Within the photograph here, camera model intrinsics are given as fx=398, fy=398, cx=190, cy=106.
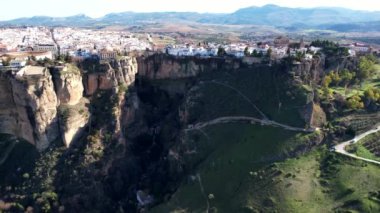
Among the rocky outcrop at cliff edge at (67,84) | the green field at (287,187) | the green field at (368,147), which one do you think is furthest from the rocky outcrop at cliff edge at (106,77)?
the green field at (368,147)

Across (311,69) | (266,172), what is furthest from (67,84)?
(311,69)

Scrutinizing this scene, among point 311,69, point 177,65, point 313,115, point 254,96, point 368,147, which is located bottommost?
point 368,147

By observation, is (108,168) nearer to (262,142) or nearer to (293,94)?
(262,142)

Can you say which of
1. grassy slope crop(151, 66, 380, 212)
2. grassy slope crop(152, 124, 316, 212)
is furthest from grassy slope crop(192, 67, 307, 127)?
grassy slope crop(152, 124, 316, 212)

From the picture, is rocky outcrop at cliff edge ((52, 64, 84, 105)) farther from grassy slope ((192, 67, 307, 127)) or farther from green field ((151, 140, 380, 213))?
green field ((151, 140, 380, 213))

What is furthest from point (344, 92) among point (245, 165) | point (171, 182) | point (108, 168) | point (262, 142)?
point (108, 168)

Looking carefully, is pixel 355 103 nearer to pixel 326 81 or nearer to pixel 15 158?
pixel 326 81
